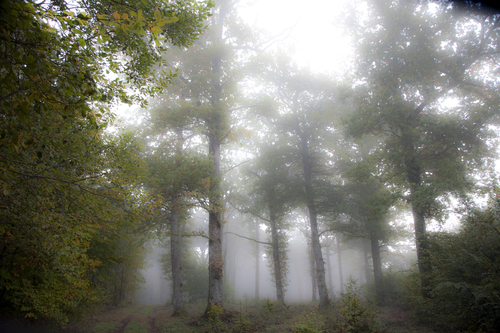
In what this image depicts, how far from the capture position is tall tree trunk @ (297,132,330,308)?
43.8ft

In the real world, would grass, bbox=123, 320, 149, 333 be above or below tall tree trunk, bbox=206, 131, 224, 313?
below

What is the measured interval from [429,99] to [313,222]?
28.6 ft

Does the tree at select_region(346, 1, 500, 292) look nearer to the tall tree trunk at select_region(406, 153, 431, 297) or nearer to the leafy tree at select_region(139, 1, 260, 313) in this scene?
the tall tree trunk at select_region(406, 153, 431, 297)

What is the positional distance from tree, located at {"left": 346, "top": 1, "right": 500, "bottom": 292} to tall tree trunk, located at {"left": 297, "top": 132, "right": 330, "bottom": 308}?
4.58m

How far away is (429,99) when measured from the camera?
413 inches

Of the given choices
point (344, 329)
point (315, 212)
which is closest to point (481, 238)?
point (344, 329)

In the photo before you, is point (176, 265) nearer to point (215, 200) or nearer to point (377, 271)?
point (215, 200)

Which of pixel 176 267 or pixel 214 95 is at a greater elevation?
pixel 214 95

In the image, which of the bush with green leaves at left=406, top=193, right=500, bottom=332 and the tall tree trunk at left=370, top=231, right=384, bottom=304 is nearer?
the bush with green leaves at left=406, top=193, right=500, bottom=332

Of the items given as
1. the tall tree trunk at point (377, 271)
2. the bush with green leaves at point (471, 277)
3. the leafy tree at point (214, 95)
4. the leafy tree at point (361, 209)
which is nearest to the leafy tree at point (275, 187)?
the leafy tree at point (361, 209)

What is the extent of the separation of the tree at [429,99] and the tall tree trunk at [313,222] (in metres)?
4.58

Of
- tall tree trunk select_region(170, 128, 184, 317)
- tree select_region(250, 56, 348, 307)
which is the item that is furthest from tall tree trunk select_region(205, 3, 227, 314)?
tree select_region(250, 56, 348, 307)

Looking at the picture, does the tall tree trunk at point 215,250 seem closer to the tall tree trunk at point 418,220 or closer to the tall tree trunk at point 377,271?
the tall tree trunk at point 418,220

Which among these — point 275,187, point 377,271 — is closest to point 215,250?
point 275,187
